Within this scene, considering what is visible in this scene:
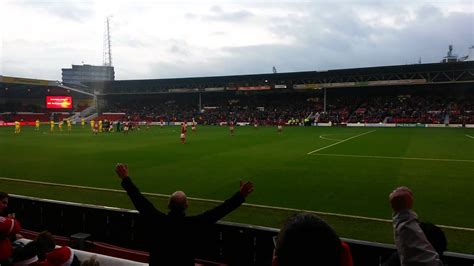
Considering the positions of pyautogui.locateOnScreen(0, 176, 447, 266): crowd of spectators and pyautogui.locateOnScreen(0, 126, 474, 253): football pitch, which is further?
pyautogui.locateOnScreen(0, 126, 474, 253): football pitch

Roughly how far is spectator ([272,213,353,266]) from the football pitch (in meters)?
6.47

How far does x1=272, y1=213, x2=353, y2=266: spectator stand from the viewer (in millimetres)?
1828

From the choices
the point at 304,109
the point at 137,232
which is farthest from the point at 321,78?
the point at 137,232

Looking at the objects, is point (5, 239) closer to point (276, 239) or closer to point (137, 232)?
point (137, 232)

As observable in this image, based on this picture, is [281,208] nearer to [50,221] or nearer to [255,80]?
[50,221]

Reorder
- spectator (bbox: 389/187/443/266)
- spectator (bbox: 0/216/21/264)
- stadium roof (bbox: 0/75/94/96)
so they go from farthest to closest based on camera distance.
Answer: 1. stadium roof (bbox: 0/75/94/96)
2. spectator (bbox: 0/216/21/264)
3. spectator (bbox: 389/187/443/266)

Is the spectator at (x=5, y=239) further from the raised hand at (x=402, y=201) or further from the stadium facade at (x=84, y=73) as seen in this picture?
the stadium facade at (x=84, y=73)

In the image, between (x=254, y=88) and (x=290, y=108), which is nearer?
(x=254, y=88)

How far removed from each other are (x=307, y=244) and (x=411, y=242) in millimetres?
1396

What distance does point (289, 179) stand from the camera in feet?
46.4

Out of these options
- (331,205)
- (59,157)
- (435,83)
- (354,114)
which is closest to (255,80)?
(354,114)

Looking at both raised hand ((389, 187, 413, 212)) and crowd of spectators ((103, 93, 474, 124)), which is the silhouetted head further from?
crowd of spectators ((103, 93, 474, 124))

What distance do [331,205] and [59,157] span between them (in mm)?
16529

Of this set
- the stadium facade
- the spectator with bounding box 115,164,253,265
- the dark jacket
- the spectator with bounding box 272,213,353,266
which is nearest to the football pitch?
the spectator with bounding box 115,164,253,265
